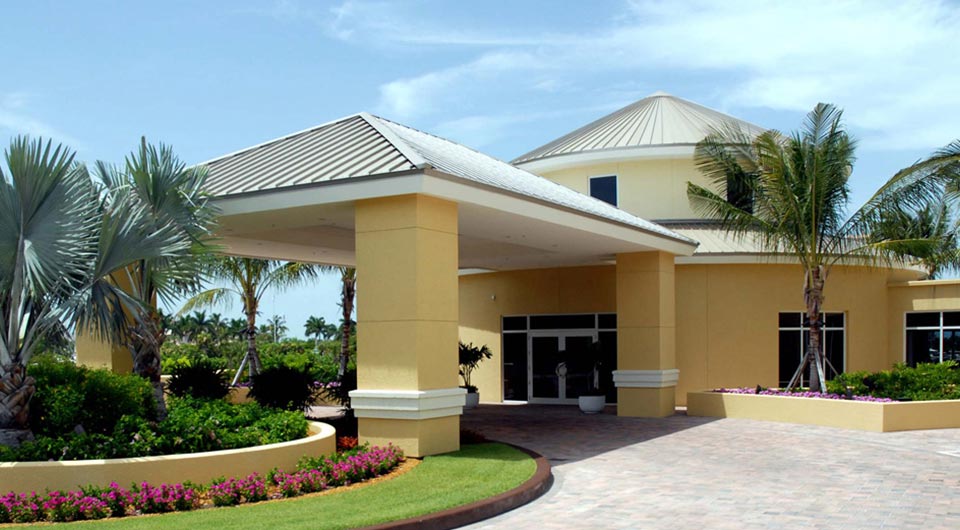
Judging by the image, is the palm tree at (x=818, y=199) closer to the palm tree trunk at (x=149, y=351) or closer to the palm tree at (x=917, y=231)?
the palm tree at (x=917, y=231)

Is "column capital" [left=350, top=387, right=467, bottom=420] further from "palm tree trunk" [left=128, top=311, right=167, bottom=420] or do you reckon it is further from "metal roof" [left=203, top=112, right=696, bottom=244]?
"metal roof" [left=203, top=112, right=696, bottom=244]

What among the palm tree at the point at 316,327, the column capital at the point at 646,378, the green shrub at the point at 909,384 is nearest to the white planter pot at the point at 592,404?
the column capital at the point at 646,378

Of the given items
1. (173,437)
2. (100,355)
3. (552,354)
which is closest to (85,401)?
(173,437)

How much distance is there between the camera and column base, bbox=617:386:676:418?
20.6 meters

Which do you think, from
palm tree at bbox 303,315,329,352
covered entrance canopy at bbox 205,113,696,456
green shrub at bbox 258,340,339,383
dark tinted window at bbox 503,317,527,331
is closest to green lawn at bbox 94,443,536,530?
covered entrance canopy at bbox 205,113,696,456

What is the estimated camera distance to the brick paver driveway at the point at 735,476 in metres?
9.62

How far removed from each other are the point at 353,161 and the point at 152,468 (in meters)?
5.79

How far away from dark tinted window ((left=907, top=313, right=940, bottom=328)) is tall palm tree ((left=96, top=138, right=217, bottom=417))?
20355mm

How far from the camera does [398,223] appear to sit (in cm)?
1291

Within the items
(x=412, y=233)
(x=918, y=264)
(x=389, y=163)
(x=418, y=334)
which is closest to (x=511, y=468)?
(x=418, y=334)

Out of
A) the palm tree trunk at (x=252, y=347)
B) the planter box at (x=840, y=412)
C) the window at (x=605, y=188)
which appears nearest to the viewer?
the planter box at (x=840, y=412)

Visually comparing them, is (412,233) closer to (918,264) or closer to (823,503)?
(823,503)

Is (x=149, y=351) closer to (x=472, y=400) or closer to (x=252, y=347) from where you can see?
(x=472, y=400)

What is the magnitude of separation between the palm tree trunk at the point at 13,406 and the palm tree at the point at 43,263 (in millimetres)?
11
